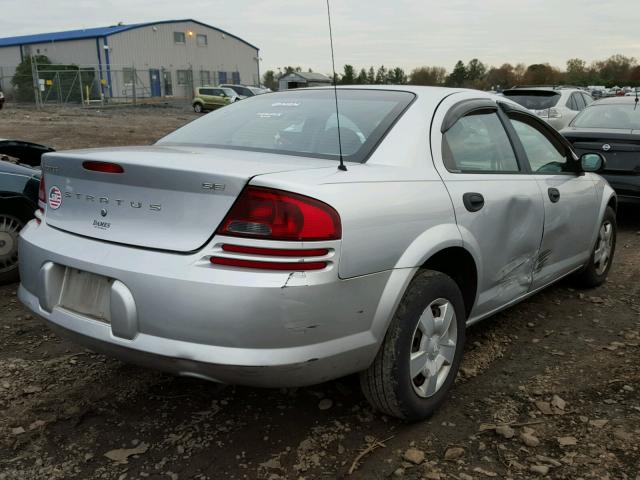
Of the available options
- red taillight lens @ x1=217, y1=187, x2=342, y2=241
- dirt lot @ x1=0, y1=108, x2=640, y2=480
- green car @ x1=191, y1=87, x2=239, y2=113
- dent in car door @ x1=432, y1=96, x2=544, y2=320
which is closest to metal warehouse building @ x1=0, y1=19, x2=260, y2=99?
green car @ x1=191, y1=87, x2=239, y2=113

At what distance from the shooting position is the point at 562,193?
3.89 meters

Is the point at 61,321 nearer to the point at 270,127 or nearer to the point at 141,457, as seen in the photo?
the point at 141,457

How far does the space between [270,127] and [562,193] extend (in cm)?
195

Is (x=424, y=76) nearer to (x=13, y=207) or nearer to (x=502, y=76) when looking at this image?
(x=13, y=207)

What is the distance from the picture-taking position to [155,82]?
47688 millimetres

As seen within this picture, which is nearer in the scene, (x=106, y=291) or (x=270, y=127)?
(x=106, y=291)

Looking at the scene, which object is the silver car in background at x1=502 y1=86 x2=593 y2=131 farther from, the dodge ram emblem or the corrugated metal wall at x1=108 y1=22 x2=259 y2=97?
the corrugated metal wall at x1=108 y1=22 x2=259 y2=97

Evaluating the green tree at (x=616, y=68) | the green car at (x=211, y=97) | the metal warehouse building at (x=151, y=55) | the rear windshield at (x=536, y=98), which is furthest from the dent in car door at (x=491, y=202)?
the green tree at (x=616, y=68)

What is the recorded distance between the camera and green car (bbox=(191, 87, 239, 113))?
32.8 m

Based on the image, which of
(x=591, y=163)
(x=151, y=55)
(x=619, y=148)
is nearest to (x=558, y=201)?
(x=591, y=163)

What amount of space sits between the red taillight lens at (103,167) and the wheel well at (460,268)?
141 cm

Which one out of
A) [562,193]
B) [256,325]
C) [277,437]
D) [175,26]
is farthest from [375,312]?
[175,26]

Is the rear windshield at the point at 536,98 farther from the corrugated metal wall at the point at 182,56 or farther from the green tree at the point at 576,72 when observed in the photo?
the green tree at the point at 576,72

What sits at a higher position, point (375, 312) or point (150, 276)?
point (150, 276)
